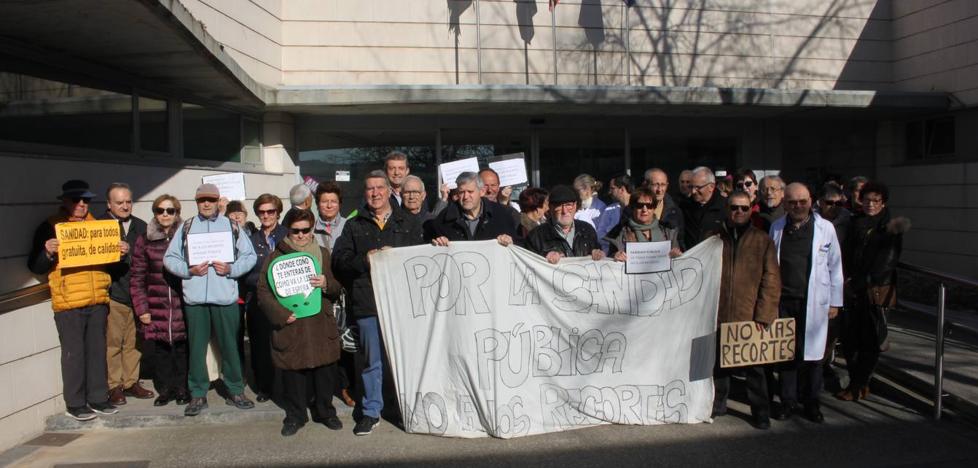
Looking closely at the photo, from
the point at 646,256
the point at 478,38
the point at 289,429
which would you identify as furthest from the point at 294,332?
the point at 478,38

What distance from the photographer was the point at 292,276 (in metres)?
5.26

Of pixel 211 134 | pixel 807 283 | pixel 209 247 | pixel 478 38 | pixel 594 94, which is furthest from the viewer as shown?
pixel 478 38

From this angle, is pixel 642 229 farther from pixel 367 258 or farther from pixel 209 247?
pixel 209 247

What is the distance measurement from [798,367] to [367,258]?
11.6 feet

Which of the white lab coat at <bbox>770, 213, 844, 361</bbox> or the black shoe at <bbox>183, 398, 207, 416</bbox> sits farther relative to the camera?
the black shoe at <bbox>183, 398, 207, 416</bbox>

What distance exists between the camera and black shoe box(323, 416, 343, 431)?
18.2 feet

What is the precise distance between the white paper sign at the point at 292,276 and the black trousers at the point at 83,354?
1.76m

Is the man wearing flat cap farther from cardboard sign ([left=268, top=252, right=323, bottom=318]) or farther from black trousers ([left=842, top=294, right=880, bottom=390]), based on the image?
black trousers ([left=842, top=294, right=880, bottom=390])

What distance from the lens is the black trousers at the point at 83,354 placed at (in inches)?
223

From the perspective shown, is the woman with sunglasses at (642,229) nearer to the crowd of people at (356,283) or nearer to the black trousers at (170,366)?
the crowd of people at (356,283)

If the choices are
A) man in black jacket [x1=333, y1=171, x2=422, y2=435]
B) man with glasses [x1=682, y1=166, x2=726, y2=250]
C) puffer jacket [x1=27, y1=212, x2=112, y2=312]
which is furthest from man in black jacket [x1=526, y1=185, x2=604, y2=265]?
puffer jacket [x1=27, y1=212, x2=112, y2=312]

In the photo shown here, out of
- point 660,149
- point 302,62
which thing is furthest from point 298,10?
point 660,149

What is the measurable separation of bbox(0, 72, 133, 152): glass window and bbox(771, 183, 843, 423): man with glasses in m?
5.97

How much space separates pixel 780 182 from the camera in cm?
608
